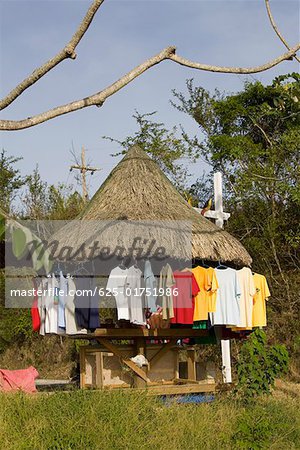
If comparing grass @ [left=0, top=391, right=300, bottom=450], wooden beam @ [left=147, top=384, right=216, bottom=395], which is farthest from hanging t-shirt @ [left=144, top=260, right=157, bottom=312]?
grass @ [left=0, top=391, right=300, bottom=450]

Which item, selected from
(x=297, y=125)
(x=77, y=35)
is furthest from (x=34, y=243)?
(x=297, y=125)

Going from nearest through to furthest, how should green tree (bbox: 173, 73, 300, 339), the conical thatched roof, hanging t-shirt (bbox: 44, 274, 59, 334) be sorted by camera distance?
hanging t-shirt (bbox: 44, 274, 59, 334) → the conical thatched roof → green tree (bbox: 173, 73, 300, 339)

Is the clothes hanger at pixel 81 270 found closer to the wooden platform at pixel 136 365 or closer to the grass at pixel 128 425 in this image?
the wooden platform at pixel 136 365

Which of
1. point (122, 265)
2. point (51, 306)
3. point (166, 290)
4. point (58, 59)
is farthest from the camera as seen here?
point (122, 265)

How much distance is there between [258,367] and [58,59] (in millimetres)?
6828

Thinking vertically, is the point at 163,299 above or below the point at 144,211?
below

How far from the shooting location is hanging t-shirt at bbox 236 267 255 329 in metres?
9.48

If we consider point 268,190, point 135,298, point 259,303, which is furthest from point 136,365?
point 268,190

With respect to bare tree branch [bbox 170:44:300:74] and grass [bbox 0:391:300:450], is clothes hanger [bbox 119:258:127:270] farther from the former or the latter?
bare tree branch [bbox 170:44:300:74]

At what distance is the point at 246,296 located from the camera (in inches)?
376

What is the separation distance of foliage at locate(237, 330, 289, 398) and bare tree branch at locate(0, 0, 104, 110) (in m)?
6.57

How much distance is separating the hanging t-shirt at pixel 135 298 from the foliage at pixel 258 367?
1.36 meters

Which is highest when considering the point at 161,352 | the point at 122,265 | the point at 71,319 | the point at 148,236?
the point at 148,236

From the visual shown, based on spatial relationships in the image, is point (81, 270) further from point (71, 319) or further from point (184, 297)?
point (184, 297)
